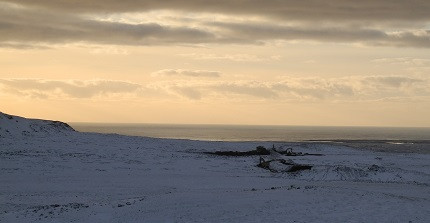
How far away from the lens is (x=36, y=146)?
4903cm

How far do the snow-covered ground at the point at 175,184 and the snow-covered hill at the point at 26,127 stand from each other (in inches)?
5.5

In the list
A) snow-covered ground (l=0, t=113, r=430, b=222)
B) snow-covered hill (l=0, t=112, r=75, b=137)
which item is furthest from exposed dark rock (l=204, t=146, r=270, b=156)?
snow-covered hill (l=0, t=112, r=75, b=137)

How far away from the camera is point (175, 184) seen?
3503 centimetres

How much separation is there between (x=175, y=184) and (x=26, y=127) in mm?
30286

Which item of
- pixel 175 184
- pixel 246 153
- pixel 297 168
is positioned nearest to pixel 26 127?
pixel 246 153

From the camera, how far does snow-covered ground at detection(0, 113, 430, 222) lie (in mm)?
23812

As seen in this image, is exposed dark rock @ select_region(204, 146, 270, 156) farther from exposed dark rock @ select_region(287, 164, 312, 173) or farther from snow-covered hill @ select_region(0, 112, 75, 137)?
snow-covered hill @ select_region(0, 112, 75, 137)

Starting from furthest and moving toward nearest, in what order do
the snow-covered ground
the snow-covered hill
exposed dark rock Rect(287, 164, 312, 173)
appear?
the snow-covered hill < exposed dark rock Rect(287, 164, 312, 173) < the snow-covered ground

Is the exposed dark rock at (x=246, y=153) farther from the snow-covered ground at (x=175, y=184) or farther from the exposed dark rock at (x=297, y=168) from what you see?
the exposed dark rock at (x=297, y=168)

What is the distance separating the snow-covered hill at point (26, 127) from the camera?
5513 cm

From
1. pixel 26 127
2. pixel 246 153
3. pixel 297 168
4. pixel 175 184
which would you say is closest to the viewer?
pixel 175 184

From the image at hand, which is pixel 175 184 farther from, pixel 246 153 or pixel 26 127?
pixel 26 127

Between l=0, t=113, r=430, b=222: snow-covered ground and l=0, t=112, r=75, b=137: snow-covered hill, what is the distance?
0.46 ft

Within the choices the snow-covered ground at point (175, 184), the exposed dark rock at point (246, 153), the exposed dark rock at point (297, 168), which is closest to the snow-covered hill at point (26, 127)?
the snow-covered ground at point (175, 184)
